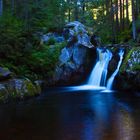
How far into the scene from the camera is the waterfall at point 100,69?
2333 cm

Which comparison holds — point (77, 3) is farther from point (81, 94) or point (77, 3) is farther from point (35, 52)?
point (81, 94)

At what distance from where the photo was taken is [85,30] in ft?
93.6

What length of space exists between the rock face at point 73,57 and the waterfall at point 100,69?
48.4 inches

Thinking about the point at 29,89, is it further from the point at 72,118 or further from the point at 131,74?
the point at 131,74

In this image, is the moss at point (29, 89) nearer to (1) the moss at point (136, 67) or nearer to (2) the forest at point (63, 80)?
(2) the forest at point (63, 80)

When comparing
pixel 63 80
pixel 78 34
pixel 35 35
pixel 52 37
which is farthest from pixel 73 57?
pixel 35 35

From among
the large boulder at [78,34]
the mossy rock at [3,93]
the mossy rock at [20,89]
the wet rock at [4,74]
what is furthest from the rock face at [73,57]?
the mossy rock at [3,93]

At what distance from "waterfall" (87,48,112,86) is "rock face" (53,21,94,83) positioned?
48.4 inches

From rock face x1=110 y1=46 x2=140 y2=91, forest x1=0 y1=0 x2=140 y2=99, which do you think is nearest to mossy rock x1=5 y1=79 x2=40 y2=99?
forest x1=0 y1=0 x2=140 y2=99

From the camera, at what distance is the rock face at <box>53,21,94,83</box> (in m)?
24.5

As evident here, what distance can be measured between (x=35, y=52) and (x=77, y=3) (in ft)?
71.6

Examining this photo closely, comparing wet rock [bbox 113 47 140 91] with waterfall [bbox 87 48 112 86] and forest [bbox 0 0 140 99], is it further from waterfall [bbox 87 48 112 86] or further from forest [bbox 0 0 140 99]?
waterfall [bbox 87 48 112 86]

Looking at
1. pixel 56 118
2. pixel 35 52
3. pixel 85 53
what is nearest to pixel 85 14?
pixel 85 53

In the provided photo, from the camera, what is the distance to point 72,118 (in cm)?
1203
